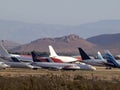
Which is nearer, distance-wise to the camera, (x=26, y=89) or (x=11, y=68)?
(x=26, y=89)

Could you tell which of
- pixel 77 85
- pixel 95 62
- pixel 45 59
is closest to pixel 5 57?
pixel 45 59

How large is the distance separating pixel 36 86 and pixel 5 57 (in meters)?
91.6

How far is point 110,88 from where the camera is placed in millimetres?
35219

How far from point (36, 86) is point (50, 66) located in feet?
189

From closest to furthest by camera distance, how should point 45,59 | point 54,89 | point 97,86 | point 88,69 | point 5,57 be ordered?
point 54,89 < point 97,86 < point 88,69 < point 45,59 < point 5,57

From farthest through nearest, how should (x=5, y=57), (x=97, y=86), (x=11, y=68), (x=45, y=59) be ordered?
1. (x=5, y=57)
2. (x=45, y=59)
3. (x=11, y=68)
4. (x=97, y=86)

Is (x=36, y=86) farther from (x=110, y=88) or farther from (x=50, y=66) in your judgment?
(x=50, y=66)

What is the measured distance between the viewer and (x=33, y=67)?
9469cm

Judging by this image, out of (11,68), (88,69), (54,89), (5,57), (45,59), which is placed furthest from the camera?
(5,57)

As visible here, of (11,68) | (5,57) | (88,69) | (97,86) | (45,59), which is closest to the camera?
(97,86)

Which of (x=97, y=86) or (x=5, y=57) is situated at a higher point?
(x=5, y=57)

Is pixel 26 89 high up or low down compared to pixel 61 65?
down

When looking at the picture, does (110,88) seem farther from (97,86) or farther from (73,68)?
(73,68)

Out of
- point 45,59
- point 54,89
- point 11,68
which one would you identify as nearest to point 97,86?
point 54,89
